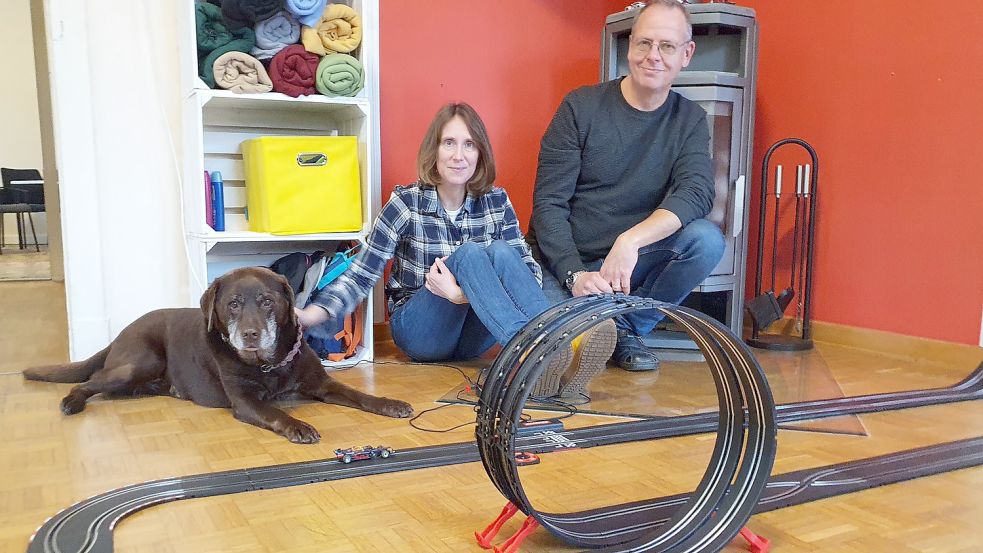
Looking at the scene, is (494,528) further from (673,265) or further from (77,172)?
(77,172)

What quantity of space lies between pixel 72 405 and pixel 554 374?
1.21m

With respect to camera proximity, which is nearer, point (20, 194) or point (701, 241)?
point (701, 241)

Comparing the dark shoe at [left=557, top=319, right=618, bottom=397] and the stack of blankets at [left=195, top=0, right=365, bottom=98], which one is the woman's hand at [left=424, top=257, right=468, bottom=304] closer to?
the dark shoe at [left=557, top=319, right=618, bottom=397]

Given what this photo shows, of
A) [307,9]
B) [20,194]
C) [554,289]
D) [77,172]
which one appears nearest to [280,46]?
[307,9]

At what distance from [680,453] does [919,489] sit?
1.45 feet

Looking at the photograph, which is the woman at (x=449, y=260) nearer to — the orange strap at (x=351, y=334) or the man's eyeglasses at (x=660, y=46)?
the orange strap at (x=351, y=334)

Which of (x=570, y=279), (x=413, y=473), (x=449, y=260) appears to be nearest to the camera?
(x=413, y=473)

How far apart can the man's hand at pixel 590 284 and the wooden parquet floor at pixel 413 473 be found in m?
0.28

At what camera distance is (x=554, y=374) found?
1995 millimetres

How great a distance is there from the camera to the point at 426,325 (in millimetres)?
2406

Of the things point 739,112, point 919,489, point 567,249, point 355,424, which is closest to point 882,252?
point 739,112

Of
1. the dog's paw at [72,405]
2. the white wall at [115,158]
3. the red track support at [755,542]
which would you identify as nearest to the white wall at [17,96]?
the white wall at [115,158]

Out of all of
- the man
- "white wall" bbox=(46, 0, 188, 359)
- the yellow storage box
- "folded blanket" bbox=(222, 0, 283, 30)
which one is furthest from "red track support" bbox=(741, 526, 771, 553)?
"white wall" bbox=(46, 0, 188, 359)

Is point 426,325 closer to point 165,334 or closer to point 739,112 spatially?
point 165,334
